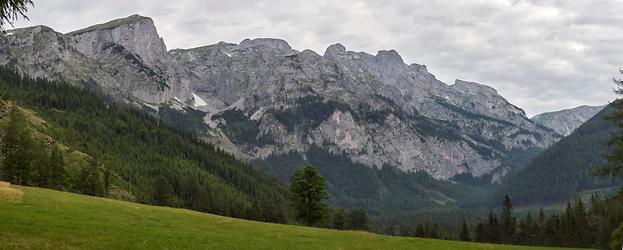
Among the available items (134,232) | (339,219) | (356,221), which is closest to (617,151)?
(134,232)

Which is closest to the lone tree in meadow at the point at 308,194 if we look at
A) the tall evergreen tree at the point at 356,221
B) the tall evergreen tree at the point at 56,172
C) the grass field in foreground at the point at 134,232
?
the grass field in foreground at the point at 134,232

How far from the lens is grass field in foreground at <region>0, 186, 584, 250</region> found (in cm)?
3155

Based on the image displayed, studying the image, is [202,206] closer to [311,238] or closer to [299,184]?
[299,184]

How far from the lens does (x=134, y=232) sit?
37812 mm

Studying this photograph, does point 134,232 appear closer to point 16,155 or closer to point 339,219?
point 16,155

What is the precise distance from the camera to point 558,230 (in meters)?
142

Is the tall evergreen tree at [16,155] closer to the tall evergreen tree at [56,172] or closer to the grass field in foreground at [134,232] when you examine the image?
the tall evergreen tree at [56,172]

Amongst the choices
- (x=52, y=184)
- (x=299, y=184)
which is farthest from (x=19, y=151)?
(x=299, y=184)

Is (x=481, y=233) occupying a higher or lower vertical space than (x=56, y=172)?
lower

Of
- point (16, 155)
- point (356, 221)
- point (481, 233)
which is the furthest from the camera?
point (356, 221)

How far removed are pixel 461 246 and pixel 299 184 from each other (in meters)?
48.8

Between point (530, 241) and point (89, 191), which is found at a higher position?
point (89, 191)

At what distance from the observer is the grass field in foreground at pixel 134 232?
104ft

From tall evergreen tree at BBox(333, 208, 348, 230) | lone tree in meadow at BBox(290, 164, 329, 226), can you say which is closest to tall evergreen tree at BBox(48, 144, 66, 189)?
lone tree in meadow at BBox(290, 164, 329, 226)
